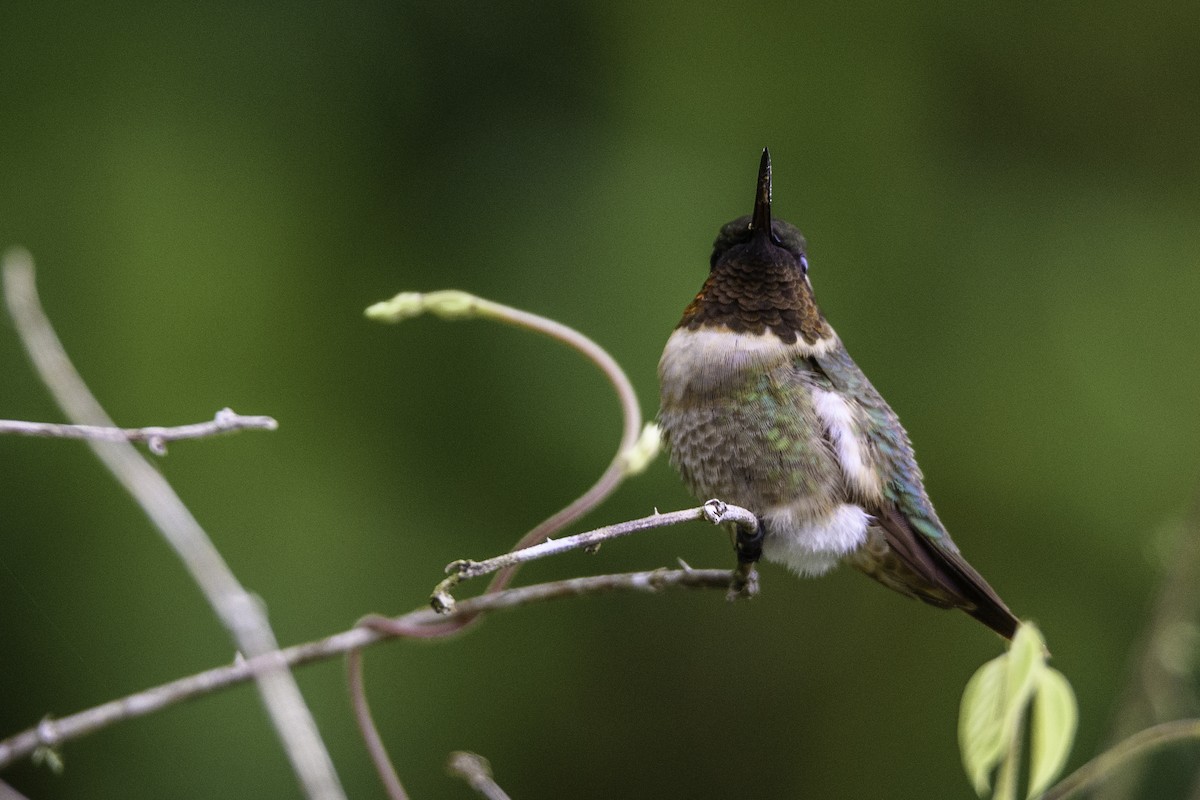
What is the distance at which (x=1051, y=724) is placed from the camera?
2.90 feet

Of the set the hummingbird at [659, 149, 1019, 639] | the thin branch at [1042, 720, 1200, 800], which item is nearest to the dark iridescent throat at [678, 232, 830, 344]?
the hummingbird at [659, 149, 1019, 639]

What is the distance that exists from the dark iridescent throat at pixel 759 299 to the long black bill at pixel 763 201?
2.3 inches

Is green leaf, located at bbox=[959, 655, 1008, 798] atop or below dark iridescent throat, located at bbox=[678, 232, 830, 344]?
below

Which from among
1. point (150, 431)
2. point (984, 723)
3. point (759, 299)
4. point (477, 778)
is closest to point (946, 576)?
point (759, 299)

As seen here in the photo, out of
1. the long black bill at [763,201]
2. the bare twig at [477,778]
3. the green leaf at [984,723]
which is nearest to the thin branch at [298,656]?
the bare twig at [477,778]

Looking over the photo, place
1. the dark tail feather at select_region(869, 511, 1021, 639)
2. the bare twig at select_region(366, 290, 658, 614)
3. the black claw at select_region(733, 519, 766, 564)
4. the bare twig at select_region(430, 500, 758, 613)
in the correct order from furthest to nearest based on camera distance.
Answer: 1. the black claw at select_region(733, 519, 766, 564)
2. the dark tail feather at select_region(869, 511, 1021, 639)
3. the bare twig at select_region(366, 290, 658, 614)
4. the bare twig at select_region(430, 500, 758, 613)

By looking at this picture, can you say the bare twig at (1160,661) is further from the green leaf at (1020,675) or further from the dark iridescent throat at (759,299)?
the dark iridescent throat at (759,299)

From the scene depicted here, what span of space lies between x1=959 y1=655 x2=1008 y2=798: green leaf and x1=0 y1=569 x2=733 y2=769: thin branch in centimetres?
52

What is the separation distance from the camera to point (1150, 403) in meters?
3.65

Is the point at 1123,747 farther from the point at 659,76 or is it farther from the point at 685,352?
the point at 659,76

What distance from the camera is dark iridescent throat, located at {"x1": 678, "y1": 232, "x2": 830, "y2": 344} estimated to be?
7.27 feet

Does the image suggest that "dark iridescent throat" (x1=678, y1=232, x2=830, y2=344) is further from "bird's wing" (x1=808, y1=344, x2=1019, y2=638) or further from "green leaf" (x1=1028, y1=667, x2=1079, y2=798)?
"green leaf" (x1=1028, y1=667, x2=1079, y2=798)

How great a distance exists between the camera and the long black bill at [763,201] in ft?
6.19

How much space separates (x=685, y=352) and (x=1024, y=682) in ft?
4.39
